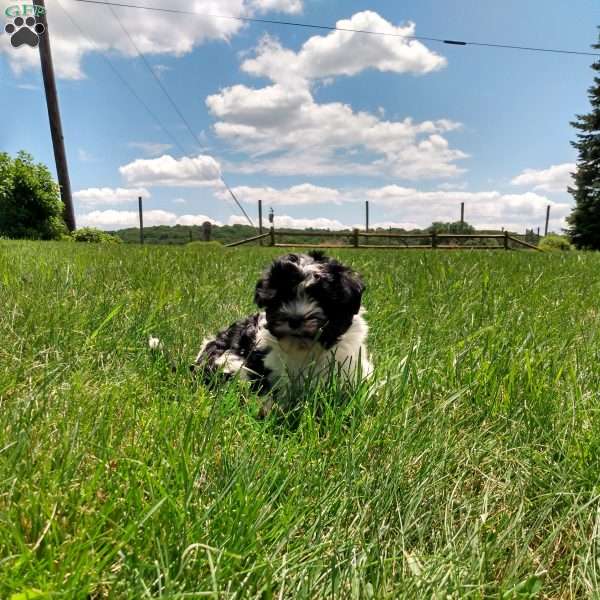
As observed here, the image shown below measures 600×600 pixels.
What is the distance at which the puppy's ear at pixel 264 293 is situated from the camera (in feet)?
10.2

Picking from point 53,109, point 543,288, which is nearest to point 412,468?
point 543,288

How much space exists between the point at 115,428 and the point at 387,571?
1.08 metres

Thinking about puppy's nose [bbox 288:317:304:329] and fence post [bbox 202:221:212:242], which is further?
fence post [bbox 202:221:212:242]

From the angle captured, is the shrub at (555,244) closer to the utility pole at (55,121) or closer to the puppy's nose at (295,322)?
the utility pole at (55,121)

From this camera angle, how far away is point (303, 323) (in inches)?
115

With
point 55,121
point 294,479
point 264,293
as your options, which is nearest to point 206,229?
point 55,121

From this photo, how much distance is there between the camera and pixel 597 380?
8.54 ft

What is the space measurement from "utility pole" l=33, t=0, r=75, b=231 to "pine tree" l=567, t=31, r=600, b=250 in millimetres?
36547

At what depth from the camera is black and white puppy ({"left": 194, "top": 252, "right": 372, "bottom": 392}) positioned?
9.70 feet

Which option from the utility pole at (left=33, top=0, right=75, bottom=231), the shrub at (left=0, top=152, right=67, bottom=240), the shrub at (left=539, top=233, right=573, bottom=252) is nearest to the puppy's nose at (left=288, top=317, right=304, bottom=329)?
the shrub at (left=0, top=152, right=67, bottom=240)

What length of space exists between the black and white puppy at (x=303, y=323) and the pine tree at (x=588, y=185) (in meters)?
40.7

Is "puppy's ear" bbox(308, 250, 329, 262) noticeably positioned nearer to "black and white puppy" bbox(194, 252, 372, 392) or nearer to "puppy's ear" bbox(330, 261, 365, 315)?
"black and white puppy" bbox(194, 252, 372, 392)

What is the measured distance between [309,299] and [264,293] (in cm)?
32

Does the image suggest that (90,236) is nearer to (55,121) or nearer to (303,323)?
(55,121)
